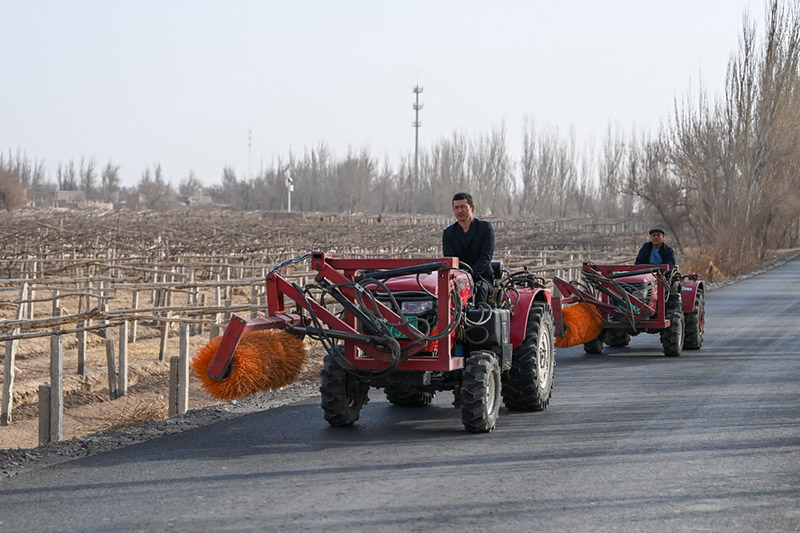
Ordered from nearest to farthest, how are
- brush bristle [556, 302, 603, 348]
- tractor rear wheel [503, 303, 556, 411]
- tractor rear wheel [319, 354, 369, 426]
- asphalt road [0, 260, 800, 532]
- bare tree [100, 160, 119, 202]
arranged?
1. asphalt road [0, 260, 800, 532]
2. tractor rear wheel [319, 354, 369, 426]
3. tractor rear wheel [503, 303, 556, 411]
4. brush bristle [556, 302, 603, 348]
5. bare tree [100, 160, 119, 202]

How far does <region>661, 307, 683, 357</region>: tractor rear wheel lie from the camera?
14.4 meters

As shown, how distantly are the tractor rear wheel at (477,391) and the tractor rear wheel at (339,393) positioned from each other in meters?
0.95

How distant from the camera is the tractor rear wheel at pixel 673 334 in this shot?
14422 mm

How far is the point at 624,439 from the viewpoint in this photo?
8633 millimetres

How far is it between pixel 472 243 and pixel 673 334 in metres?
5.95

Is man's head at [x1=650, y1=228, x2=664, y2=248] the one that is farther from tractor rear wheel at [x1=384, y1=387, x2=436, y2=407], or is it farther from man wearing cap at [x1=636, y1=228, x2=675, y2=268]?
tractor rear wheel at [x1=384, y1=387, x2=436, y2=407]

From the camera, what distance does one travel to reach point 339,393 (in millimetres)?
8875

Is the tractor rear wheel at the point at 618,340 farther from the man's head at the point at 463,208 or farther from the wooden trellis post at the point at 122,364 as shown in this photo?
the wooden trellis post at the point at 122,364

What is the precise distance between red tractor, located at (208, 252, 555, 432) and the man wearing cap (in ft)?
21.9

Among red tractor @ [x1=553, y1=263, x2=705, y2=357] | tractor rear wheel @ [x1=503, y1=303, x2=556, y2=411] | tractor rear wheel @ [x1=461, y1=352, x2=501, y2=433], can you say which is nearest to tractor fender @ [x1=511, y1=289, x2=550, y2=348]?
tractor rear wheel @ [x1=503, y1=303, x2=556, y2=411]

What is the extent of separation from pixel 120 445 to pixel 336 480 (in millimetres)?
2211

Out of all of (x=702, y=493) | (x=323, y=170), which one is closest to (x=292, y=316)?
(x=702, y=493)

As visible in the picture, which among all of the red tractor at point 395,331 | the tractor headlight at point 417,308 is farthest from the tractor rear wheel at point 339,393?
the tractor headlight at point 417,308

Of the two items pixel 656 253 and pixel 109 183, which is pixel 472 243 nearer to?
pixel 656 253
